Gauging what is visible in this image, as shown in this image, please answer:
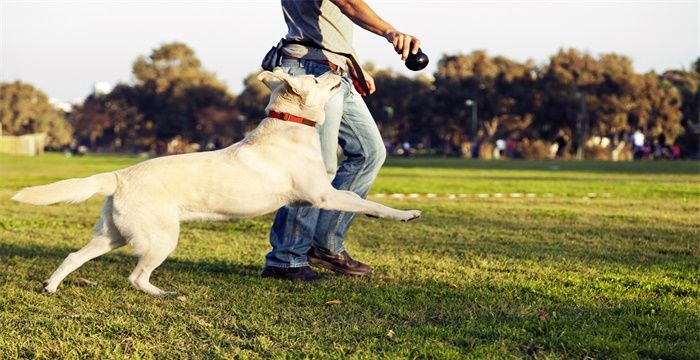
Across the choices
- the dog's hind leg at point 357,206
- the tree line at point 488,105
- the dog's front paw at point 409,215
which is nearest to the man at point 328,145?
the dog's hind leg at point 357,206

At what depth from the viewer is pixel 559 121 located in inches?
2530

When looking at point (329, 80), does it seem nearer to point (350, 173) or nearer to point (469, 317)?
point (350, 173)

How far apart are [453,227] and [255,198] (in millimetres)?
4519

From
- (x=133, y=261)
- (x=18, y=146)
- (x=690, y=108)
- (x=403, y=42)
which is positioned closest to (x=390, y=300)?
(x=403, y=42)

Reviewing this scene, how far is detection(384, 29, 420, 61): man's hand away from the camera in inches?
205

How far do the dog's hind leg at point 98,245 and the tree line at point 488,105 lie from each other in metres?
58.4

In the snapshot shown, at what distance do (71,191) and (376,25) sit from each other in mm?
2165

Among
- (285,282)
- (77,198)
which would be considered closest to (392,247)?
(285,282)

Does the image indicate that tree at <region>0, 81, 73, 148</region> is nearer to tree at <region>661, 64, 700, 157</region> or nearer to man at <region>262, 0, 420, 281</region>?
tree at <region>661, 64, 700, 157</region>

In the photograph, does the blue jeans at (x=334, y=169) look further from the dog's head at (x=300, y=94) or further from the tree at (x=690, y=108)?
the tree at (x=690, y=108)

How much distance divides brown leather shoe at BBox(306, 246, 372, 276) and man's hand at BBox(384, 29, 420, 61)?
1.51m

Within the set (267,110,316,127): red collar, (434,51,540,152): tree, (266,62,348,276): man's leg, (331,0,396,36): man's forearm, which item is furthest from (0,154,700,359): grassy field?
(434,51,540,152): tree

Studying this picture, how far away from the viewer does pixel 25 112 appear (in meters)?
102

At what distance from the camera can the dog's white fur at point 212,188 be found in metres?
4.73
